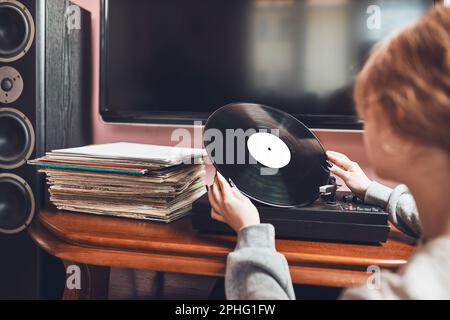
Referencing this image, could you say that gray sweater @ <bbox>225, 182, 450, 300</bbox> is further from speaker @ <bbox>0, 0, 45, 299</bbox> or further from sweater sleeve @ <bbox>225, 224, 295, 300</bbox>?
speaker @ <bbox>0, 0, 45, 299</bbox>

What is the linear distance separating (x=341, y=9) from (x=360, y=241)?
59 cm

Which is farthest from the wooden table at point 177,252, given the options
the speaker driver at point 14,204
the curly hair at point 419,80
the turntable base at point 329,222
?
the curly hair at point 419,80

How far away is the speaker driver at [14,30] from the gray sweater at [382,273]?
2.15 feet

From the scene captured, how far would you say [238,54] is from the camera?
3.55 ft

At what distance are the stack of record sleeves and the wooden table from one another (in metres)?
0.05

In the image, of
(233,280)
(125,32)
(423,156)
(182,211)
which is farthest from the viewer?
(125,32)

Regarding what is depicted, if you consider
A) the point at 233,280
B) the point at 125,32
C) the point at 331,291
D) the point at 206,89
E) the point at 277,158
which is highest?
the point at 125,32

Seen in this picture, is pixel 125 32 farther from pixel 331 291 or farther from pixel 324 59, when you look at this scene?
pixel 331 291

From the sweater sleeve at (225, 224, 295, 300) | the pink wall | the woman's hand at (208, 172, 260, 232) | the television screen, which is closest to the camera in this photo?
the sweater sleeve at (225, 224, 295, 300)

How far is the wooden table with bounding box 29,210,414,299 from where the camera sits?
647mm

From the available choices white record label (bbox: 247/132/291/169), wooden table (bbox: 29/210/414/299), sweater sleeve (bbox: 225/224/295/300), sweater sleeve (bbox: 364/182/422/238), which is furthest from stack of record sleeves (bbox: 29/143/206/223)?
sweater sleeve (bbox: 364/182/422/238)

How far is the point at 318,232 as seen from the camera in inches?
28.3

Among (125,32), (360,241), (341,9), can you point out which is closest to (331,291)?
(360,241)
